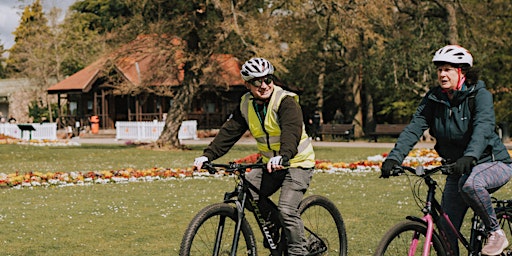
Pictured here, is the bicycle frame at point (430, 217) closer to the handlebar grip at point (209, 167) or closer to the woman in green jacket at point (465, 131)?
the woman in green jacket at point (465, 131)

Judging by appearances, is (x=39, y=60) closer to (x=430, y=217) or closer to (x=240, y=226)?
(x=240, y=226)

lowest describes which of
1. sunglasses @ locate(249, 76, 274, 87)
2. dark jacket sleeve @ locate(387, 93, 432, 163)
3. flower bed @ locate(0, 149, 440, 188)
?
flower bed @ locate(0, 149, 440, 188)

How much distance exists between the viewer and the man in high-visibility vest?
5.70 metres

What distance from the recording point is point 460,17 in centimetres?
3741

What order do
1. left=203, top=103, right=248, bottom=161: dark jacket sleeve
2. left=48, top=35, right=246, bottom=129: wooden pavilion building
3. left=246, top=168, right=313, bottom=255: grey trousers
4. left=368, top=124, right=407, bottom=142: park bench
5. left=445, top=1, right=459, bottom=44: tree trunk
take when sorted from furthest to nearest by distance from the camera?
left=48, top=35, right=246, bottom=129: wooden pavilion building, left=368, top=124, right=407, bottom=142: park bench, left=445, top=1, right=459, bottom=44: tree trunk, left=203, top=103, right=248, bottom=161: dark jacket sleeve, left=246, top=168, right=313, bottom=255: grey trousers

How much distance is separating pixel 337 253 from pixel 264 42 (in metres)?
19.1

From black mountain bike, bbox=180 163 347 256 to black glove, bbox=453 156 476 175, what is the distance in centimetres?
136

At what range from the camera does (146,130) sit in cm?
4084

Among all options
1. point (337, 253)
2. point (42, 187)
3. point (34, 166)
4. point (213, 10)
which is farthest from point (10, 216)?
point (213, 10)

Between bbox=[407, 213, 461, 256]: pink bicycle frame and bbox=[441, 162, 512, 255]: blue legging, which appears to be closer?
bbox=[407, 213, 461, 256]: pink bicycle frame

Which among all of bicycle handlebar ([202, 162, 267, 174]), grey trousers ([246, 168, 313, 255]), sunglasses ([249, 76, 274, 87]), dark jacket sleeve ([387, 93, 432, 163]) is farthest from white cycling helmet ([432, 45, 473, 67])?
bicycle handlebar ([202, 162, 267, 174])

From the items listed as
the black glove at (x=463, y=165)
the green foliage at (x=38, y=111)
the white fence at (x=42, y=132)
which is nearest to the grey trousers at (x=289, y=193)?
the black glove at (x=463, y=165)

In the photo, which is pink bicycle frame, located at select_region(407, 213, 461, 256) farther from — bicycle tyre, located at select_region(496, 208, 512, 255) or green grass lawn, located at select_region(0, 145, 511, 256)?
green grass lawn, located at select_region(0, 145, 511, 256)

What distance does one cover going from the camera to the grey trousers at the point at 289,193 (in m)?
5.79
